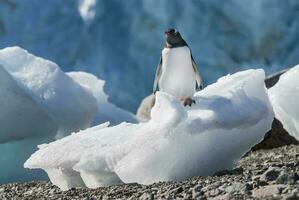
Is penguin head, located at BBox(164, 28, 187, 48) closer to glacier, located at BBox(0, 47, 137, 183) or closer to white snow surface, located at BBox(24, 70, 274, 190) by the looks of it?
white snow surface, located at BBox(24, 70, 274, 190)

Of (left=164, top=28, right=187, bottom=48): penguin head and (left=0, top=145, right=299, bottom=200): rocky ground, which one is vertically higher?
(left=164, top=28, right=187, bottom=48): penguin head

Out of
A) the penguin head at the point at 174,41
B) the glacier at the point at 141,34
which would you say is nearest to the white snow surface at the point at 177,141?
the penguin head at the point at 174,41

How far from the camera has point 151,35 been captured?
13.6 meters

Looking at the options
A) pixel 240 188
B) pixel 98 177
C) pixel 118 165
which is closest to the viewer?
pixel 240 188

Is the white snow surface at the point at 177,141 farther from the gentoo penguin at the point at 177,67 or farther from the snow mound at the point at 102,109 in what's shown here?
the snow mound at the point at 102,109

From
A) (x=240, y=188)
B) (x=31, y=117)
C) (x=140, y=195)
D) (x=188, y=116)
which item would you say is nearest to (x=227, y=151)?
(x=188, y=116)

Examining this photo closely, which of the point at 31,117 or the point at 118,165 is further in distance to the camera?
the point at 31,117

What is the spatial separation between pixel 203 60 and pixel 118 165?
8906mm

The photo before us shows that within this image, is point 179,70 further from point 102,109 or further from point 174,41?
point 102,109

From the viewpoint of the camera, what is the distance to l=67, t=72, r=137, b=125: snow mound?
961cm

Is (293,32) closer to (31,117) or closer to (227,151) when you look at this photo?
(31,117)

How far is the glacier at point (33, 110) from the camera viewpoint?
7.80 metres

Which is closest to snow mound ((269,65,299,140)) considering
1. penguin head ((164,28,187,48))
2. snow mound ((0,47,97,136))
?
penguin head ((164,28,187,48))

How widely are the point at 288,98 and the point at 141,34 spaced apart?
781 centimetres
